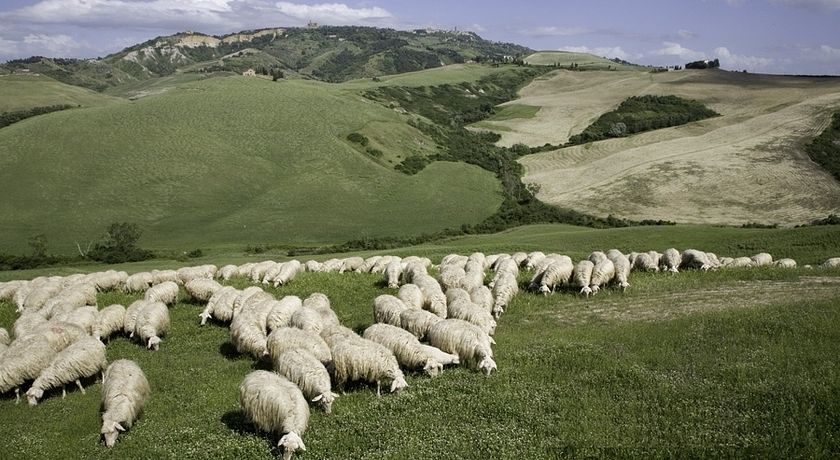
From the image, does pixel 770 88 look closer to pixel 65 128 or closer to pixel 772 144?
pixel 772 144

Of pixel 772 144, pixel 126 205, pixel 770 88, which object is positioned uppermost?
pixel 770 88

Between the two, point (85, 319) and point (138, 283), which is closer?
point (85, 319)

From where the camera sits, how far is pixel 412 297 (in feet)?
73.5

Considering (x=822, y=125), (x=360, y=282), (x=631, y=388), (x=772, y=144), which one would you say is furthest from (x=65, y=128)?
(x=822, y=125)

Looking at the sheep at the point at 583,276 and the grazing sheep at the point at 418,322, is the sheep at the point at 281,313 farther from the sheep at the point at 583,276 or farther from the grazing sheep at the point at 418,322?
the sheep at the point at 583,276

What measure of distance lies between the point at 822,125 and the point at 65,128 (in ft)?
453

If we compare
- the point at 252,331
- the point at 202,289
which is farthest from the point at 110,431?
the point at 202,289

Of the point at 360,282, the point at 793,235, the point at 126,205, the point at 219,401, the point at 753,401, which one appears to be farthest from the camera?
the point at 126,205

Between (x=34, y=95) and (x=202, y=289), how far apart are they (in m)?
173

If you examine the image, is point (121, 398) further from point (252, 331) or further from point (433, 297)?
point (433, 297)

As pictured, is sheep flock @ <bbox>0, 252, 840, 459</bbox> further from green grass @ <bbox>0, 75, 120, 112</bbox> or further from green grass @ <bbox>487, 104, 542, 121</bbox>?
green grass @ <bbox>0, 75, 120, 112</bbox>

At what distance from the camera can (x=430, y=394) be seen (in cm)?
1456

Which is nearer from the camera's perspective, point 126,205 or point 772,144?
point 126,205

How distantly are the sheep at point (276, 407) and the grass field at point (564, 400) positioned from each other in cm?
34
